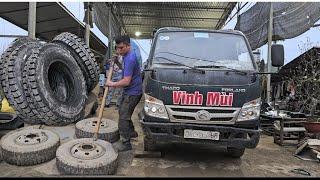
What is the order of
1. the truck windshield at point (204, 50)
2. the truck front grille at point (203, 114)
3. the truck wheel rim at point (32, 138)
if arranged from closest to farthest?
the truck front grille at point (203, 114), the truck wheel rim at point (32, 138), the truck windshield at point (204, 50)

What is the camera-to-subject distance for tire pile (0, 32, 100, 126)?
673cm

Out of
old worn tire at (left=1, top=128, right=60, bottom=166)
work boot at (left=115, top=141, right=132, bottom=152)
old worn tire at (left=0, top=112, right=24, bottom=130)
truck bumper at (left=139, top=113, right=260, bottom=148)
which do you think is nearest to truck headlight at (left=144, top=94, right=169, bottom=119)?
truck bumper at (left=139, top=113, right=260, bottom=148)

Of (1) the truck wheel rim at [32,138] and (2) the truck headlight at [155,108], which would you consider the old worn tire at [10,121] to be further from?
(2) the truck headlight at [155,108]

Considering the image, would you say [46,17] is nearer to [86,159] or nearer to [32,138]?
[32,138]

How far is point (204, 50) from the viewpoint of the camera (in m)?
5.94

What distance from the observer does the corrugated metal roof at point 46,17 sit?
1094 cm

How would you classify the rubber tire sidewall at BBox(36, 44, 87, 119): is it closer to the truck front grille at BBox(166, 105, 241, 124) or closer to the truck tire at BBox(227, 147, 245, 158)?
the truck front grille at BBox(166, 105, 241, 124)

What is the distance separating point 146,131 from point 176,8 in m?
11.8

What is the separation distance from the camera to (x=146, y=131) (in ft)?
17.5

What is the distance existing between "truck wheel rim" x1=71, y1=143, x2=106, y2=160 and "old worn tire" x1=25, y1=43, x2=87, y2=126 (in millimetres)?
1787

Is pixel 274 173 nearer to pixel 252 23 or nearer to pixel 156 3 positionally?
pixel 252 23

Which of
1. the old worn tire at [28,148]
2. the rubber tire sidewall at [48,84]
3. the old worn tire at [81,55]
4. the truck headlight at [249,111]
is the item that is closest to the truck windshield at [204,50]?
the truck headlight at [249,111]

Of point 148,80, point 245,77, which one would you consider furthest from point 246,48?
point 148,80

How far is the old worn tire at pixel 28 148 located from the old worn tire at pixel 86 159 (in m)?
0.32
